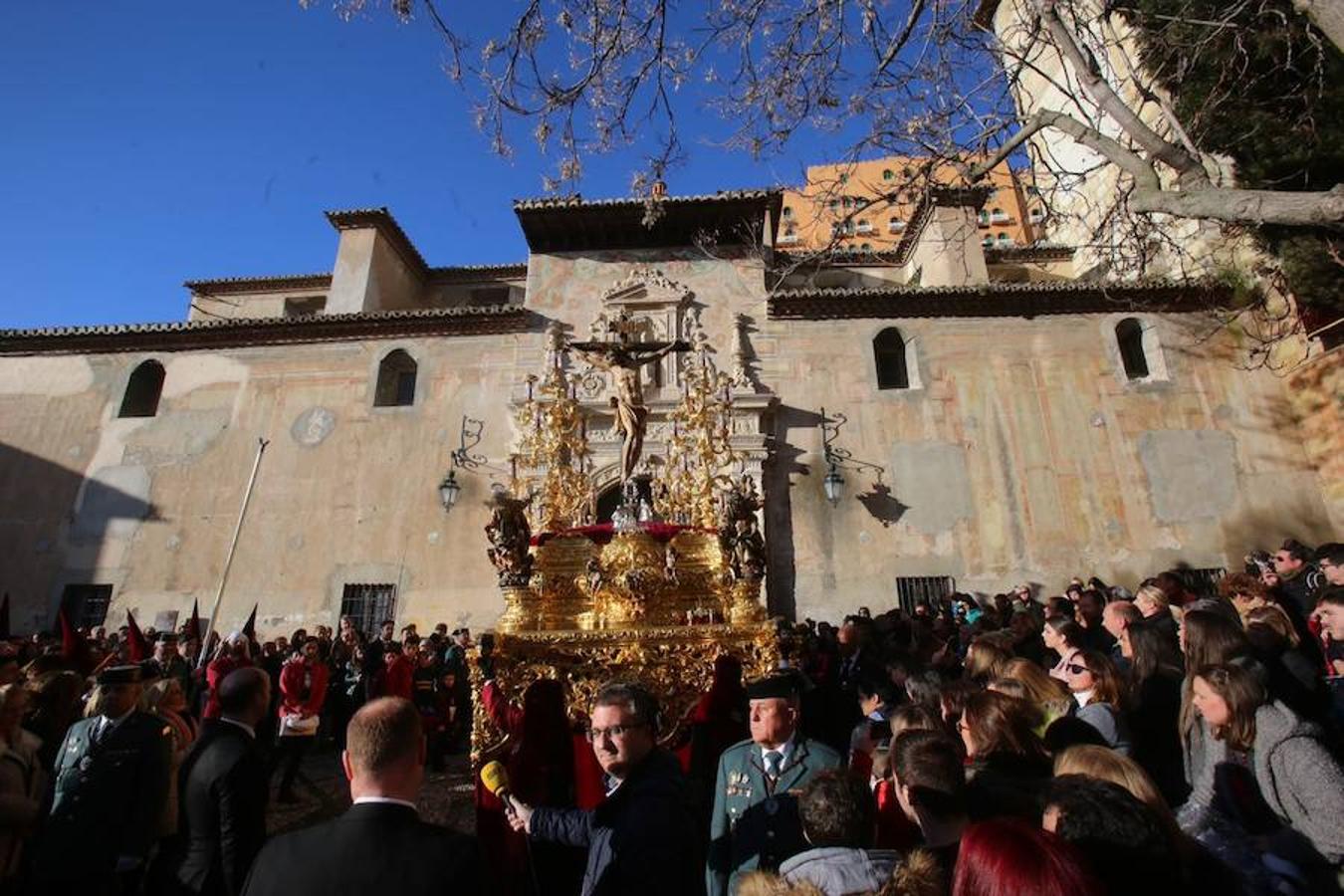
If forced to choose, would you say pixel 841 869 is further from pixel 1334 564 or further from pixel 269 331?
pixel 269 331

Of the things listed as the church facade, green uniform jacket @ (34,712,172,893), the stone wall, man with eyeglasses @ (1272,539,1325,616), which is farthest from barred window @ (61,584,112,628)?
man with eyeglasses @ (1272,539,1325,616)

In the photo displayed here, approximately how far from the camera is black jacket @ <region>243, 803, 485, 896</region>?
6.34 ft

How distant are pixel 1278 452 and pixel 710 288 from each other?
12.7m

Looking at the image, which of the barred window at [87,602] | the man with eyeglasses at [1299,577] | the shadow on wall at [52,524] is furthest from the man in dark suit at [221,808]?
the shadow on wall at [52,524]

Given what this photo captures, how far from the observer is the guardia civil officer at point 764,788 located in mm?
2947

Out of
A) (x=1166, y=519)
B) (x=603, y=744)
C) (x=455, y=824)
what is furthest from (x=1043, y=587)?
(x=603, y=744)

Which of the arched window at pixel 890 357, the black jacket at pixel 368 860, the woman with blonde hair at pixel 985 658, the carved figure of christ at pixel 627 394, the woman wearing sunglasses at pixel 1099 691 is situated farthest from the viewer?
the arched window at pixel 890 357

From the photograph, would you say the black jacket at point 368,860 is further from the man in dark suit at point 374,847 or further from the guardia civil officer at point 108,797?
the guardia civil officer at point 108,797

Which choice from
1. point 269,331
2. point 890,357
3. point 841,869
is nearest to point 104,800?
point 841,869

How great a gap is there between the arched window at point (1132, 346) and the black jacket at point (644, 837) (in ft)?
56.7

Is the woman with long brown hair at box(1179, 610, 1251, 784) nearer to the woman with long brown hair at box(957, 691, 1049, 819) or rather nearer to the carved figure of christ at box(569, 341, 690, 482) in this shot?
the woman with long brown hair at box(957, 691, 1049, 819)

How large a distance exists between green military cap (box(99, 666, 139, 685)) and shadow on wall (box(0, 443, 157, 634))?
14.2 m

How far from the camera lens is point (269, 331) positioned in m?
17.2

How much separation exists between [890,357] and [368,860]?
1660 centimetres
